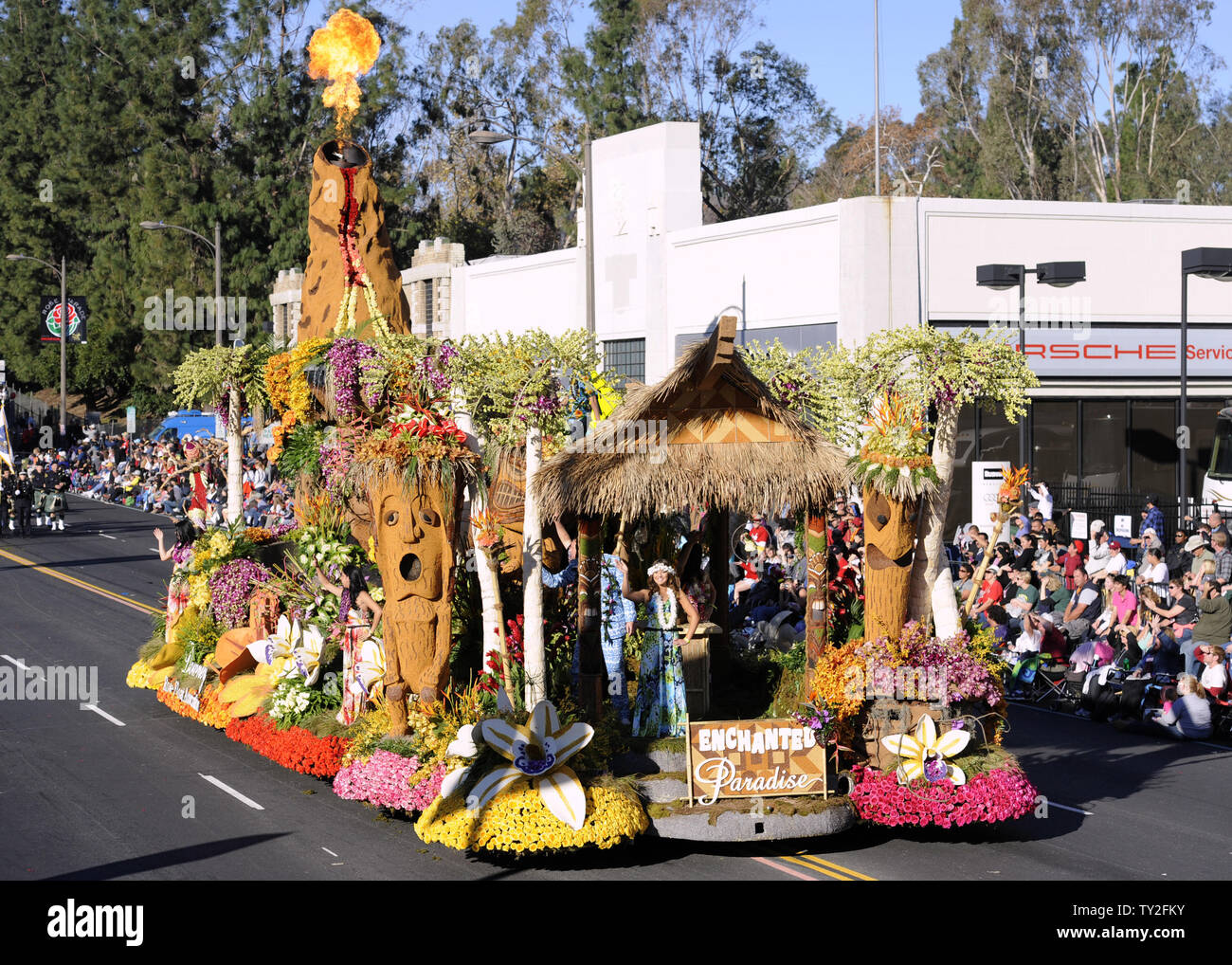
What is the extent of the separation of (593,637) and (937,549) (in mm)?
3027

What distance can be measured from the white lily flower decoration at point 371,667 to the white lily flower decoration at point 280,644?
1644 millimetres

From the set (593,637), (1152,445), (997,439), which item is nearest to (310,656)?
(593,637)

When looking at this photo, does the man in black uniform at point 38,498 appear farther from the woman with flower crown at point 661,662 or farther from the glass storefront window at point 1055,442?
the woman with flower crown at point 661,662

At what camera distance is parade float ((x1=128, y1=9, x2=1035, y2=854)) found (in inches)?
420

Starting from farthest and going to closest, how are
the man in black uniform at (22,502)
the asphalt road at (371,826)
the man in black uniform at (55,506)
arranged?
1. the man in black uniform at (55,506)
2. the man in black uniform at (22,502)
3. the asphalt road at (371,826)

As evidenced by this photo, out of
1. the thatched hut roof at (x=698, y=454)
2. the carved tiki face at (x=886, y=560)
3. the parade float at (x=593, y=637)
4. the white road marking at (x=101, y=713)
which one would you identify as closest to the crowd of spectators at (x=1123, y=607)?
the carved tiki face at (x=886, y=560)

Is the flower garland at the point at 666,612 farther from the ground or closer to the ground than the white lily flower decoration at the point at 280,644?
farther from the ground

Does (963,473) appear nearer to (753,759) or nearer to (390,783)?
(753,759)

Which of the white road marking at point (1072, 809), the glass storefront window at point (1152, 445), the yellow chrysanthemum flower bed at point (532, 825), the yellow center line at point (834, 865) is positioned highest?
the glass storefront window at point (1152, 445)

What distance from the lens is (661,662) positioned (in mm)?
11859

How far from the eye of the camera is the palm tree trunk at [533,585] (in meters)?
11.8

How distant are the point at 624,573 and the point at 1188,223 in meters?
21.0

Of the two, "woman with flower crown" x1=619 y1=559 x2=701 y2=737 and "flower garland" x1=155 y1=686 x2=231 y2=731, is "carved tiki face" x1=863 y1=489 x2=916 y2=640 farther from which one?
"flower garland" x1=155 y1=686 x2=231 y2=731

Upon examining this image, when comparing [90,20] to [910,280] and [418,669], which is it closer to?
[910,280]
